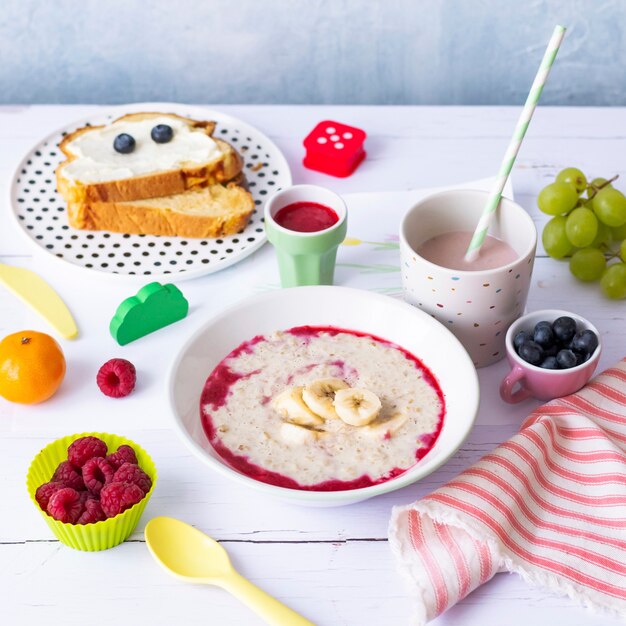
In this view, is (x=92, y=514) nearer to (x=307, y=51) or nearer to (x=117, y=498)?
(x=117, y=498)

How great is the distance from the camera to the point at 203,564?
1.18 metres

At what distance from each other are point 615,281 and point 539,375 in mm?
302

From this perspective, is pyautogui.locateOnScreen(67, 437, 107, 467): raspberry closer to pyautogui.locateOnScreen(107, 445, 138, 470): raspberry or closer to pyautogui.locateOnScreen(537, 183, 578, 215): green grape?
pyautogui.locateOnScreen(107, 445, 138, 470): raspberry

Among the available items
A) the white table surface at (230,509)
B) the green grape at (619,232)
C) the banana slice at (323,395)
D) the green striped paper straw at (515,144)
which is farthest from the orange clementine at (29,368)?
the green grape at (619,232)

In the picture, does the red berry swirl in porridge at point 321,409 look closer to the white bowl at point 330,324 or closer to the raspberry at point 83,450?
the white bowl at point 330,324

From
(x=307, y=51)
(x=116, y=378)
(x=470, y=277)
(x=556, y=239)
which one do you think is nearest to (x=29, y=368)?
(x=116, y=378)

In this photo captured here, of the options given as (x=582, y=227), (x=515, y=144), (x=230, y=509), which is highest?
(x=515, y=144)

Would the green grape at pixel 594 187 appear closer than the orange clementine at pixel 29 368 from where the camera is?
No

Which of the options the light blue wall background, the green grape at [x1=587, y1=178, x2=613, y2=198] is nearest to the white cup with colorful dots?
the green grape at [x1=587, y1=178, x2=613, y2=198]

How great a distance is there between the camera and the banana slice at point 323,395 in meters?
1.29

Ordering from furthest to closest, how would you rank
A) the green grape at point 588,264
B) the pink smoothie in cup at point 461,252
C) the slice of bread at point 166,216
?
the slice of bread at point 166,216, the green grape at point 588,264, the pink smoothie in cup at point 461,252

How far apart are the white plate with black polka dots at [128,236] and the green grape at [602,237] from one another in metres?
0.58

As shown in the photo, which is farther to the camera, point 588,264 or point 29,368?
point 588,264

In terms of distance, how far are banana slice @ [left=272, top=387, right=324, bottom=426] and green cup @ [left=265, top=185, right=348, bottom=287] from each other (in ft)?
0.90
